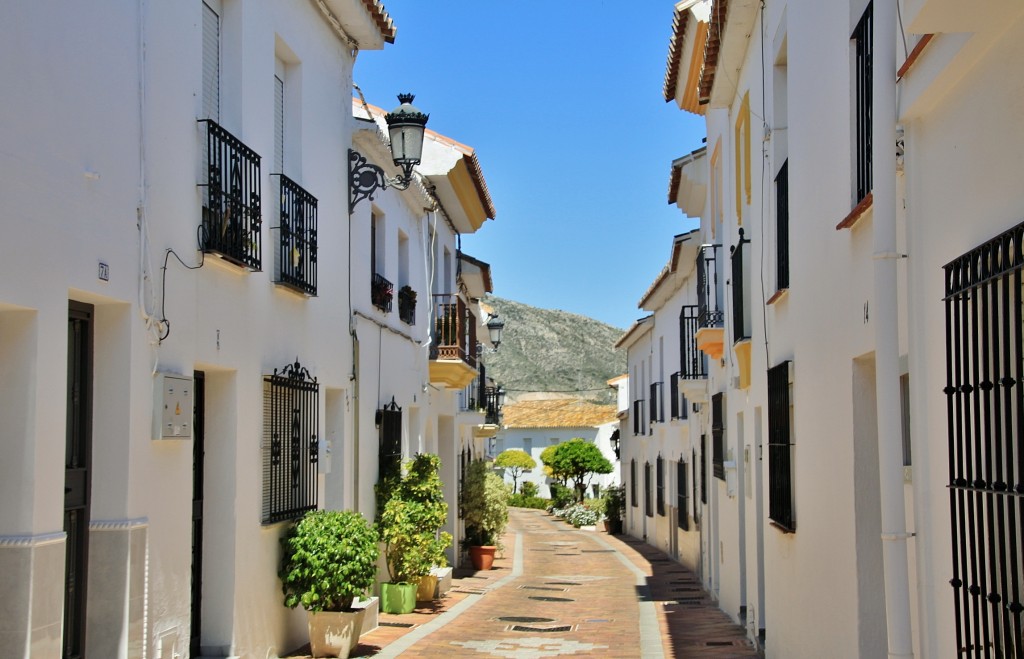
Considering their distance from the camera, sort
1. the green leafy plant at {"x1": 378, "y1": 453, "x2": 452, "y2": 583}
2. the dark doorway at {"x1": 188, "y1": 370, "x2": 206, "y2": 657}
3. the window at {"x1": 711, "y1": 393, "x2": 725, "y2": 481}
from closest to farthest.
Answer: the dark doorway at {"x1": 188, "y1": 370, "x2": 206, "y2": 657} < the green leafy plant at {"x1": 378, "y1": 453, "x2": 452, "y2": 583} < the window at {"x1": 711, "y1": 393, "x2": 725, "y2": 481}

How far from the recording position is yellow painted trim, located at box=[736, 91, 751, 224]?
12531mm

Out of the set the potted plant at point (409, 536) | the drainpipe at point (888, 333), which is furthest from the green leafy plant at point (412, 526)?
the drainpipe at point (888, 333)

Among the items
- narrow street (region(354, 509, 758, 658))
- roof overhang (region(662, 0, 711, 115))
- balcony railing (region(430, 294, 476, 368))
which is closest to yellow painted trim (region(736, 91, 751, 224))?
roof overhang (region(662, 0, 711, 115))

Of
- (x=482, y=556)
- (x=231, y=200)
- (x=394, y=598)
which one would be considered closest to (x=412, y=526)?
(x=394, y=598)

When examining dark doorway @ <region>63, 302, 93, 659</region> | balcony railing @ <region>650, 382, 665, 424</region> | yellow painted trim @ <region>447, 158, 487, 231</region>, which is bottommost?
dark doorway @ <region>63, 302, 93, 659</region>

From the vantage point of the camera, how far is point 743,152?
43.2 ft

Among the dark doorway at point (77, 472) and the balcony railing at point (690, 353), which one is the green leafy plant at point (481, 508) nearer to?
the balcony railing at point (690, 353)

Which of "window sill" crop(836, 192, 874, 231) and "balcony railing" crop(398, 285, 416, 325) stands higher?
"balcony railing" crop(398, 285, 416, 325)

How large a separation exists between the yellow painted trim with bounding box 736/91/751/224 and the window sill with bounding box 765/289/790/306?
2133mm

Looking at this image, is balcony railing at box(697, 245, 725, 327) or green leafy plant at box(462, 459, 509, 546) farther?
green leafy plant at box(462, 459, 509, 546)

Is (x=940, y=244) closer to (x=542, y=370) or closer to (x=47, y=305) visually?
(x=47, y=305)

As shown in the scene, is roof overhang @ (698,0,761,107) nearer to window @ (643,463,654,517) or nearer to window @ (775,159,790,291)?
window @ (775,159,790,291)

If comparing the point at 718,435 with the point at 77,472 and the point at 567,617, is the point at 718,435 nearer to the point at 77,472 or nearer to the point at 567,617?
the point at 567,617

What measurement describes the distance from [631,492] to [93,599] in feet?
106
